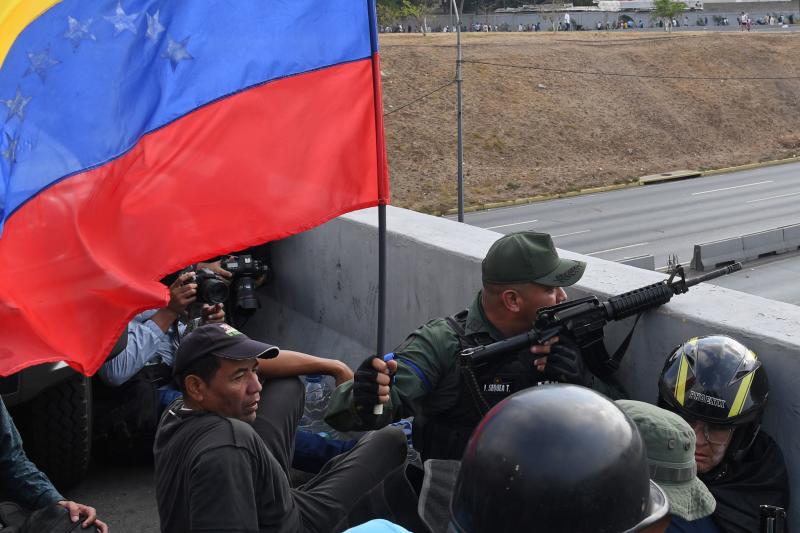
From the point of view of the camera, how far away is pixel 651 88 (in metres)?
59.2

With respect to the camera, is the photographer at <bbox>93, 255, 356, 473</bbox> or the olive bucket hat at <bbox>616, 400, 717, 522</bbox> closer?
the olive bucket hat at <bbox>616, 400, 717, 522</bbox>

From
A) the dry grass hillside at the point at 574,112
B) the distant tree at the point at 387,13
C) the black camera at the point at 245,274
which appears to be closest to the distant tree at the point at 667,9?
the dry grass hillside at the point at 574,112

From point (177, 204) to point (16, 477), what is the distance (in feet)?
4.49

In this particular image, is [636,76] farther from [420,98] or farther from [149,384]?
[149,384]

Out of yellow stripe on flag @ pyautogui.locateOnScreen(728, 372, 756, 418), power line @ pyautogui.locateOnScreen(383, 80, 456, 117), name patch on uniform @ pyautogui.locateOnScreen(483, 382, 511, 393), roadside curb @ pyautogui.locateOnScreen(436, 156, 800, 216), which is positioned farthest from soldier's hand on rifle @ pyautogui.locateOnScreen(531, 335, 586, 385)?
power line @ pyautogui.locateOnScreen(383, 80, 456, 117)

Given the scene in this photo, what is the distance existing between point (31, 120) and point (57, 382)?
1702mm

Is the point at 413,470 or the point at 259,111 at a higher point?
the point at 259,111

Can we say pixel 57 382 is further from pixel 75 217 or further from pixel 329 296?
pixel 329 296

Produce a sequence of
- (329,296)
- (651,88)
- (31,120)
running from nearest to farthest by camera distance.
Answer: (31,120)
(329,296)
(651,88)

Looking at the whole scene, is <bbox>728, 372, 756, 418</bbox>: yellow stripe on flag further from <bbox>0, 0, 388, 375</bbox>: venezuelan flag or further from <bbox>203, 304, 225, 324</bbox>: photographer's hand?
<bbox>203, 304, 225, 324</bbox>: photographer's hand

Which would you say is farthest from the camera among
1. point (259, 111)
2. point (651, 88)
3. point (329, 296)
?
point (651, 88)

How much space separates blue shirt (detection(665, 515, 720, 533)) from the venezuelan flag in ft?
4.65

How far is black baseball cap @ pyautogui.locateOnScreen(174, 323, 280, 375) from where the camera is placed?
11.3 feet

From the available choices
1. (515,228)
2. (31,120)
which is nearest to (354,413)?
(31,120)
